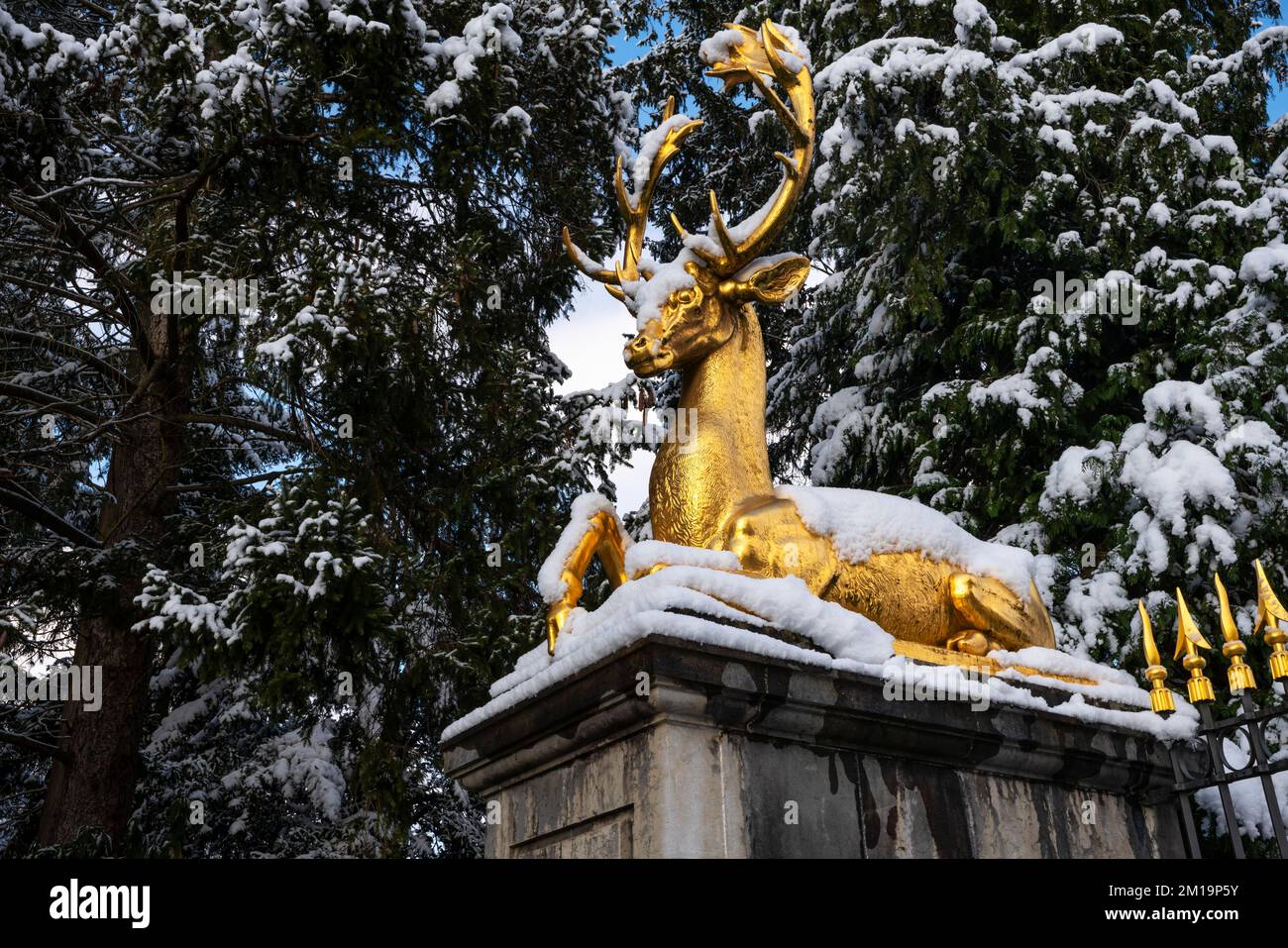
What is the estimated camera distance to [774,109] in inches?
209

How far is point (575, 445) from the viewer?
1134cm

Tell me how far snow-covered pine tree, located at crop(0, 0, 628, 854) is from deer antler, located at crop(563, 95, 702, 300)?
4305 mm

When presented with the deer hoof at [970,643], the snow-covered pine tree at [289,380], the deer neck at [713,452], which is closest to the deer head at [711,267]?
the deer neck at [713,452]

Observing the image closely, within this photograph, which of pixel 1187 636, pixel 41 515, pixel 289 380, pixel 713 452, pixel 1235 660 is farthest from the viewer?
pixel 41 515

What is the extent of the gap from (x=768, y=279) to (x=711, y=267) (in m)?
0.25

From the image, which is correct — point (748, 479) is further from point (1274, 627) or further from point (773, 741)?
point (1274, 627)

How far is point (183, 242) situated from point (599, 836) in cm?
789

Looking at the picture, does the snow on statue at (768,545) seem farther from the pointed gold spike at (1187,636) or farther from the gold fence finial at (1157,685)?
the pointed gold spike at (1187,636)

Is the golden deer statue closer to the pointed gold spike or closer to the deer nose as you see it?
the deer nose

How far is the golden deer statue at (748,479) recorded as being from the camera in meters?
4.61

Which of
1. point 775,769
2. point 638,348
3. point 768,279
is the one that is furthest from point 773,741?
point 768,279
